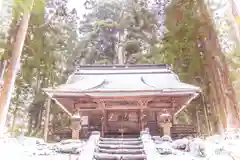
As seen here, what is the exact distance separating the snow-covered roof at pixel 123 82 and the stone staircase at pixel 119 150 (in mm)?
709

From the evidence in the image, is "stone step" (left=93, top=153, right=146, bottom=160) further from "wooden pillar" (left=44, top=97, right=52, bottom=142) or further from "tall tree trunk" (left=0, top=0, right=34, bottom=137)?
"tall tree trunk" (left=0, top=0, right=34, bottom=137)

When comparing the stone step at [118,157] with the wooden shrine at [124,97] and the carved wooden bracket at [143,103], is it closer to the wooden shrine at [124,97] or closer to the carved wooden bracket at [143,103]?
the wooden shrine at [124,97]

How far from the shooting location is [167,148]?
3012 mm

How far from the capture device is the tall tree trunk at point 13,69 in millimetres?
3197

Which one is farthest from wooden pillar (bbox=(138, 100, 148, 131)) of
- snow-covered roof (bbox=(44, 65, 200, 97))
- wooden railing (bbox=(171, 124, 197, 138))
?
wooden railing (bbox=(171, 124, 197, 138))

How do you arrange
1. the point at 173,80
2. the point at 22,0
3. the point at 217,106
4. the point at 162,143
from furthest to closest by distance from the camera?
1. the point at 173,80
2. the point at 22,0
3. the point at 217,106
4. the point at 162,143

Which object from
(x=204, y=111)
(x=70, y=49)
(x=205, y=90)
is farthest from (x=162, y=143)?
(x=70, y=49)

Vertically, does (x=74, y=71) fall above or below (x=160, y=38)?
below

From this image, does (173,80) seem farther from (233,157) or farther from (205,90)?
(233,157)

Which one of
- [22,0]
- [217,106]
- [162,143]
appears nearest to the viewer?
[162,143]

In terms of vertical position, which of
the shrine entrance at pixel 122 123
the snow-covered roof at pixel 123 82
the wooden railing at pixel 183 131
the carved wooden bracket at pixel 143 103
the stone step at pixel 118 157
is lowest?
the stone step at pixel 118 157

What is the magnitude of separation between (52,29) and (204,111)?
7.91ft

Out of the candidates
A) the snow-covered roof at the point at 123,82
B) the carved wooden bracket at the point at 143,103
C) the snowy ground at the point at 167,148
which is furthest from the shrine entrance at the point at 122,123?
the snowy ground at the point at 167,148

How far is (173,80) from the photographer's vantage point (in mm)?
3980
